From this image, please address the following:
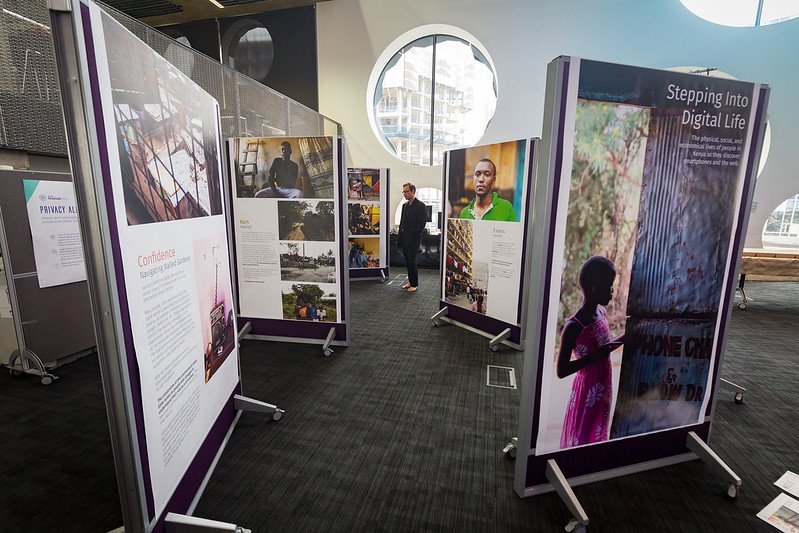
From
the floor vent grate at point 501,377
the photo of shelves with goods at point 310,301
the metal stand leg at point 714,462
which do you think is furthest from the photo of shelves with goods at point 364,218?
the metal stand leg at point 714,462

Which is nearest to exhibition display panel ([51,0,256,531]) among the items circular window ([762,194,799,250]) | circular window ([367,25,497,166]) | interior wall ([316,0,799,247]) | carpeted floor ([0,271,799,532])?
carpeted floor ([0,271,799,532])

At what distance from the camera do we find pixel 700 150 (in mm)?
1664

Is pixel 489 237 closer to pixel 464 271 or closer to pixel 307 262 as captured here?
pixel 464 271

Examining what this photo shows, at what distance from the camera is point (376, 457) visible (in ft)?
6.81

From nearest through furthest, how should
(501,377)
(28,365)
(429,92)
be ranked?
(28,365), (501,377), (429,92)

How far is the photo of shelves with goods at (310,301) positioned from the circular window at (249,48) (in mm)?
6618

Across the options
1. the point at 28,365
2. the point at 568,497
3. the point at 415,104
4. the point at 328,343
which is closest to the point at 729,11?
the point at 415,104

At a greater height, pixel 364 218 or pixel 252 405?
pixel 364 218

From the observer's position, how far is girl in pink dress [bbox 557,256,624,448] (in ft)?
5.43

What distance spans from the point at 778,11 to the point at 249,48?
9415 mm

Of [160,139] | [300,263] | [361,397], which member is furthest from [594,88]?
[300,263]

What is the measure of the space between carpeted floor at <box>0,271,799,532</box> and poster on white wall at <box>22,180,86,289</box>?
76 cm

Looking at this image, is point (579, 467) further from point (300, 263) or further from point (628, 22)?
point (628, 22)

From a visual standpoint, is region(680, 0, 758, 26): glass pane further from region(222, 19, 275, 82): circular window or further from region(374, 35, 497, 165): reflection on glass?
region(222, 19, 275, 82): circular window
